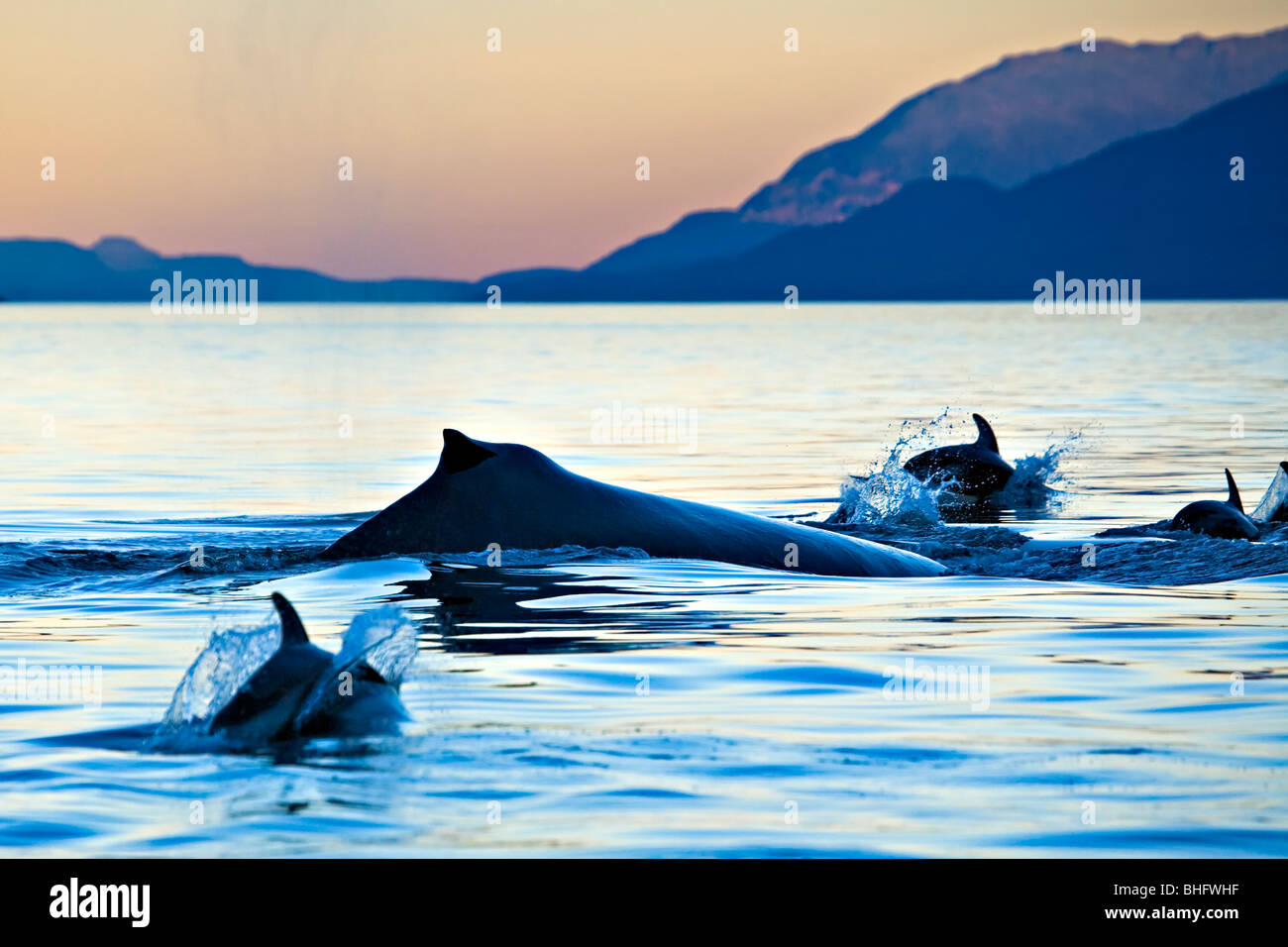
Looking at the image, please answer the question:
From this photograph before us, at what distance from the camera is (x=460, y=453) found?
1190 centimetres

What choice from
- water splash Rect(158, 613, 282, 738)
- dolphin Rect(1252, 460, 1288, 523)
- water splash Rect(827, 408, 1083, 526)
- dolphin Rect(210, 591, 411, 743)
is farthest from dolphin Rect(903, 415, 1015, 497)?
dolphin Rect(210, 591, 411, 743)

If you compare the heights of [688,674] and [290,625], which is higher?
[290,625]

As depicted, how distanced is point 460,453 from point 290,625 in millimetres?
4208

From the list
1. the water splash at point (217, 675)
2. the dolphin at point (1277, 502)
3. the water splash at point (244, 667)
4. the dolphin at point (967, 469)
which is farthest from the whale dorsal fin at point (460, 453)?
the dolphin at point (967, 469)

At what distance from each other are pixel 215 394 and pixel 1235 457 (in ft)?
98.3

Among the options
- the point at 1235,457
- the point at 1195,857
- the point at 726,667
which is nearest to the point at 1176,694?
the point at 726,667

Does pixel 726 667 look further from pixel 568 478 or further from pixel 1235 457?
pixel 1235 457

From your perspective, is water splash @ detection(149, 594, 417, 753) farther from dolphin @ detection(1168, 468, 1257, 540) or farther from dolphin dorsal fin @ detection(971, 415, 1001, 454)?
dolphin dorsal fin @ detection(971, 415, 1001, 454)

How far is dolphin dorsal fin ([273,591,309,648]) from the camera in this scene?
7.60 metres

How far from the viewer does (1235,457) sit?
26.6 meters

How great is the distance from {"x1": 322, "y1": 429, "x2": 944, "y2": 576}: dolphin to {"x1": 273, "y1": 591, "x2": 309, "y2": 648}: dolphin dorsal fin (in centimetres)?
377

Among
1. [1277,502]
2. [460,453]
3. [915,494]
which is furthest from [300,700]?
[915,494]

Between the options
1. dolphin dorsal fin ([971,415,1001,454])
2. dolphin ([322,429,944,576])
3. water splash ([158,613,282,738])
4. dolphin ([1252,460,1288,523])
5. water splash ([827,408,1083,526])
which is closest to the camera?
water splash ([158,613,282,738])

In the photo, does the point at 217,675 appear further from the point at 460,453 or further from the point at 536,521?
the point at 536,521
